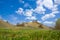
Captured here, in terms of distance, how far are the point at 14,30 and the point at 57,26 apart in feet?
3.31

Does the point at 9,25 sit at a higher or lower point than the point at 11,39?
higher

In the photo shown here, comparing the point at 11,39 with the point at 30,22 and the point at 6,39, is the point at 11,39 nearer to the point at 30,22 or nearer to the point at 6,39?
the point at 6,39

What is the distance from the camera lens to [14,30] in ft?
11.6

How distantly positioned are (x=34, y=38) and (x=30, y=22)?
0.64m

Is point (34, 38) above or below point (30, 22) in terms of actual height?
below

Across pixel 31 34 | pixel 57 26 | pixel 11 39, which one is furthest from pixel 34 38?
pixel 57 26

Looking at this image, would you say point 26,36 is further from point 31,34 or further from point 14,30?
point 14,30

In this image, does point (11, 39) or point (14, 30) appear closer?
point (11, 39)

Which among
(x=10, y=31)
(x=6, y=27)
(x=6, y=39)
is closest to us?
(x=6, y=39)

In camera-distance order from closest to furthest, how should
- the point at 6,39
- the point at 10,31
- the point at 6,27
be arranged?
1. the point at 6,39
2. the point at 10,31
3. the point at 6,27

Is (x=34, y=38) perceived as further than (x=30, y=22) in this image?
No

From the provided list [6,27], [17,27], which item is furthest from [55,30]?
[6,27]

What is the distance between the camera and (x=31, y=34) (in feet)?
11.0

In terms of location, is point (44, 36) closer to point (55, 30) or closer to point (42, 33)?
point (42, 33)
